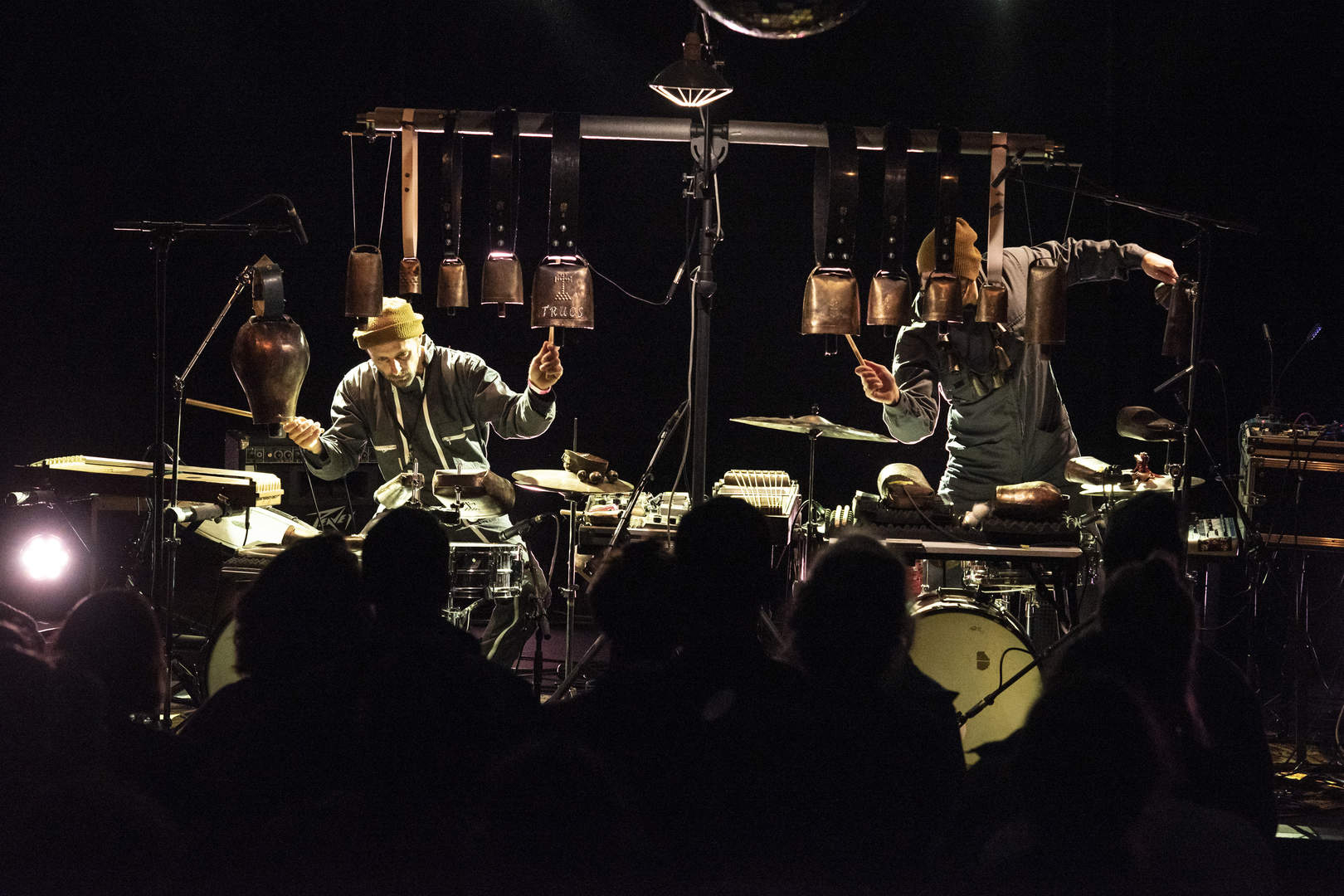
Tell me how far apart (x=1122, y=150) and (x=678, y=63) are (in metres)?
3.29

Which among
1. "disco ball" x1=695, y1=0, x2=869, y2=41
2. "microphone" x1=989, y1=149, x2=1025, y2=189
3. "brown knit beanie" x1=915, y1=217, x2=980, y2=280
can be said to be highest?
"microphone" x1=989, y1=149, x2=1025, y2=189

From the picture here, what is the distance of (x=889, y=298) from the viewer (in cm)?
439

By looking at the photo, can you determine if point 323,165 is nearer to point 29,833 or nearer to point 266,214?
point 266,214

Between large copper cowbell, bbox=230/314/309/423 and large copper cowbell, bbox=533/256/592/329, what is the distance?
1.01 metres

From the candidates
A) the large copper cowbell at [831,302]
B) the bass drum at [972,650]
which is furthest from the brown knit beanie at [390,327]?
the bass drum at [972,650]

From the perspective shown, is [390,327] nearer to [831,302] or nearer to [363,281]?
[363,281]

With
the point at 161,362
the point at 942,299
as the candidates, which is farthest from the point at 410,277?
the point at 942,299

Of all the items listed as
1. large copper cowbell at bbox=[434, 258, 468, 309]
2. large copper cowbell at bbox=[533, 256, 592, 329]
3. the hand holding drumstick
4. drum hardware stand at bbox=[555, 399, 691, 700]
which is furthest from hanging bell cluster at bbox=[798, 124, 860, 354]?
the hand holding drumstick

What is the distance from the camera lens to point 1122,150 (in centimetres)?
659

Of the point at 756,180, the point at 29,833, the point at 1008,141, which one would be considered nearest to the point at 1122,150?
the point at 756,180

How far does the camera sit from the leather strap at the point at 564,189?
14.3 ft

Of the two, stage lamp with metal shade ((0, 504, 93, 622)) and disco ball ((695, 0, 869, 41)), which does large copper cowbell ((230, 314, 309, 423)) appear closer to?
stage lamp with metal shade ((0, 504, 93, 622))

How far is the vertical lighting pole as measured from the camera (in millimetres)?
4258

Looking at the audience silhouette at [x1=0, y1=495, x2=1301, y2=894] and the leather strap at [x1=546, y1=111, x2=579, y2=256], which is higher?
the leather strap at [x1=546, y1=111, x2=579, y2=256]
